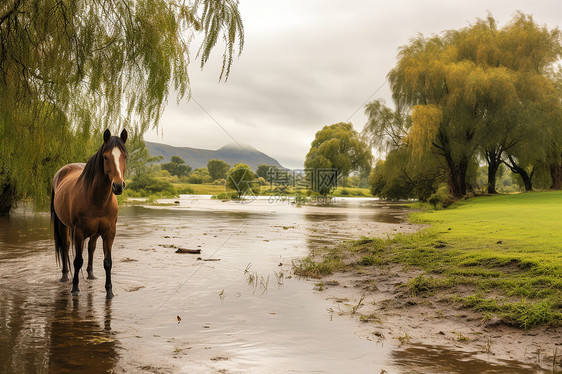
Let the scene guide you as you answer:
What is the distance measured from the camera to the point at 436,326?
185 inches

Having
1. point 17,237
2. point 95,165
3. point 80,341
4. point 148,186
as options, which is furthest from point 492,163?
point 148,186

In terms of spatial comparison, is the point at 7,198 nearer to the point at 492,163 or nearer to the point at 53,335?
the point at 53,335

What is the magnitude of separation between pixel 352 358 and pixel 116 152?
403 centimetres

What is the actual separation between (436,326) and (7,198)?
22.5 m

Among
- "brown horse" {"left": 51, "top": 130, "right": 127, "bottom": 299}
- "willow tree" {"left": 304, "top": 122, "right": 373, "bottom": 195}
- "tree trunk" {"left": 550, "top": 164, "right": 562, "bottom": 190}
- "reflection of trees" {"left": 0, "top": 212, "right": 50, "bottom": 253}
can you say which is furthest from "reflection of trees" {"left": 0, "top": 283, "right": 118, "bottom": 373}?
"willow tree" {"left": 304, "top": 122, "right": 373, "bottom": 195}

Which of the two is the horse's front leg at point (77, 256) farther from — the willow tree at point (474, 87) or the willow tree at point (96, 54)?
the willow tree at point (474, 87)

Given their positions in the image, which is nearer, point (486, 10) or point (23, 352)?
point (23, 352)

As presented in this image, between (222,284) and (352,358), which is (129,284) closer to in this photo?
(222,284)

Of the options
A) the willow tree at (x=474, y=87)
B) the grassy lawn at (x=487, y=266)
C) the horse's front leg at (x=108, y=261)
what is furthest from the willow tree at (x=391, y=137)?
the horse's front leg at (x=108, y=261)

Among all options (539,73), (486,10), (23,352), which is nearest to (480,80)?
(539,73)

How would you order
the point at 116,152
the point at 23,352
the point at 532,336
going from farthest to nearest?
1. the point at 116,152
2. the point at 532,336
3. the point at 23,352

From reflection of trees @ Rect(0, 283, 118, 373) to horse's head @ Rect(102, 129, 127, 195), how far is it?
1660 millimetres

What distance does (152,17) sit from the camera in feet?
19.6

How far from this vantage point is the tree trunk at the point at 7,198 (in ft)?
65.9
